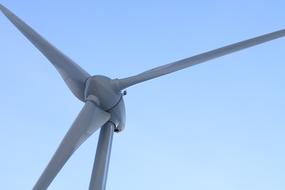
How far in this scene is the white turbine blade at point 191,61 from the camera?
1144 centimetres

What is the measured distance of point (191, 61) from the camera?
11.4m

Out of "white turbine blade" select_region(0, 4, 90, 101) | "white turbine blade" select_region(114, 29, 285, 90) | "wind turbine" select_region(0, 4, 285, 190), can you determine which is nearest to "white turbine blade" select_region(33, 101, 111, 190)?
"wind turbine" select_region(0, 4, 285, 190)

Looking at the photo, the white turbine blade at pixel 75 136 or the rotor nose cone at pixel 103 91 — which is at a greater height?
the rotor nose cone at pixel 103 91

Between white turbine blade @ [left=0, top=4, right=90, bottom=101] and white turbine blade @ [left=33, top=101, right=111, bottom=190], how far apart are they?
80 cm

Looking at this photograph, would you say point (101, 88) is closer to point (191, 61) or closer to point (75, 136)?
point (75, 136)

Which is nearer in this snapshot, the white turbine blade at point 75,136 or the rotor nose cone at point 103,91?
the white turbine blade at point 75,136

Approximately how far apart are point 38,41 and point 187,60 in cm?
401

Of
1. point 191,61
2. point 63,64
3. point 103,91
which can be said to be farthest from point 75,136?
point 191,61

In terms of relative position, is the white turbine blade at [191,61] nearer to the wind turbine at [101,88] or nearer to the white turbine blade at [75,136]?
the wind turbine at [101,88]

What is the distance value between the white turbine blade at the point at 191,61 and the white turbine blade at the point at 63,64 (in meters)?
1.05

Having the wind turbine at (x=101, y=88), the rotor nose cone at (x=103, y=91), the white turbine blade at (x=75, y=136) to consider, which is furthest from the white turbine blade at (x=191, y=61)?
the white turbine blade at (x=75, y=136)

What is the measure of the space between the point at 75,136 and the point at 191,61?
355cm

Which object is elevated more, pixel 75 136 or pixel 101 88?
pixel 101 88

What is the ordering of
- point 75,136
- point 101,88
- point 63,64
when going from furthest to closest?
Answer: point 63,64
point 101,88
point 75,136
